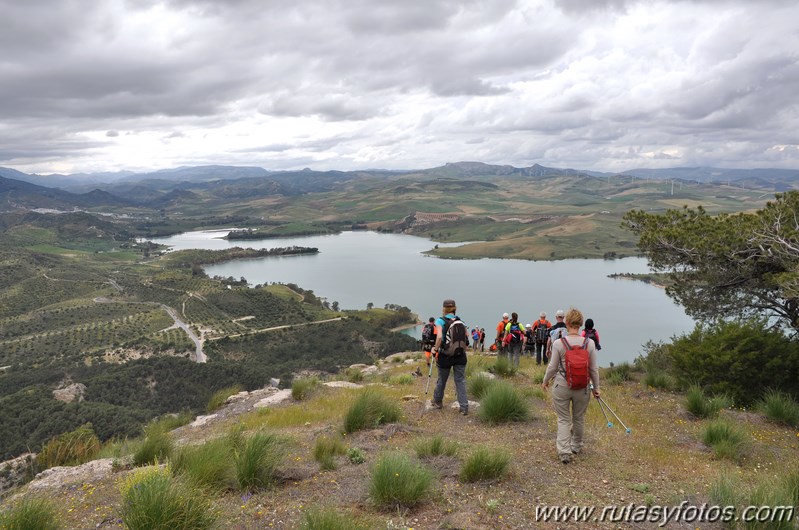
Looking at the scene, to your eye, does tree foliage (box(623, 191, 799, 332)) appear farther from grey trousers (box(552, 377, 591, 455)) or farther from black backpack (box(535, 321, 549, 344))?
grey trousers (box(552, 377, 591, 455))

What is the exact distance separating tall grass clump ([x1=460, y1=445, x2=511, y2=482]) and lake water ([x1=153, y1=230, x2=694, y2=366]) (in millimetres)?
55484

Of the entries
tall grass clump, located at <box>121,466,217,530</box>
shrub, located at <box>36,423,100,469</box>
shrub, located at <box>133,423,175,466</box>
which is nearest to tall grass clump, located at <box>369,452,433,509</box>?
tall grass clump, located at <box>121,466,217,530</box>

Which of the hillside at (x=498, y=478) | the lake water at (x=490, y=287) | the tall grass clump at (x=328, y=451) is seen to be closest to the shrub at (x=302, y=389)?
the hillside at (x=498, y=478)

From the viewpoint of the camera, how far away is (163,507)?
150 inches

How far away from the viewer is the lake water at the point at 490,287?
269ft

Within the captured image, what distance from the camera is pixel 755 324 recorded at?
10.0m

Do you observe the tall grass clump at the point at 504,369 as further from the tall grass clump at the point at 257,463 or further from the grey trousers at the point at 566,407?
the tall grass clump at the point at 257,463

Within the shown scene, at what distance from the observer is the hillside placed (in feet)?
14.9

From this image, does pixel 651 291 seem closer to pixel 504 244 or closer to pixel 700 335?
pixel 504 244

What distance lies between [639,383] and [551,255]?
155810mm

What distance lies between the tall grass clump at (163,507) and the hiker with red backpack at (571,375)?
414 centimetres

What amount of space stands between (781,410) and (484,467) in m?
6.38

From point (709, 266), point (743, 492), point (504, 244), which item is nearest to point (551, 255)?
point (504, 244)

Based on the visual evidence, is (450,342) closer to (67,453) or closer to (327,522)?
(327,522)
